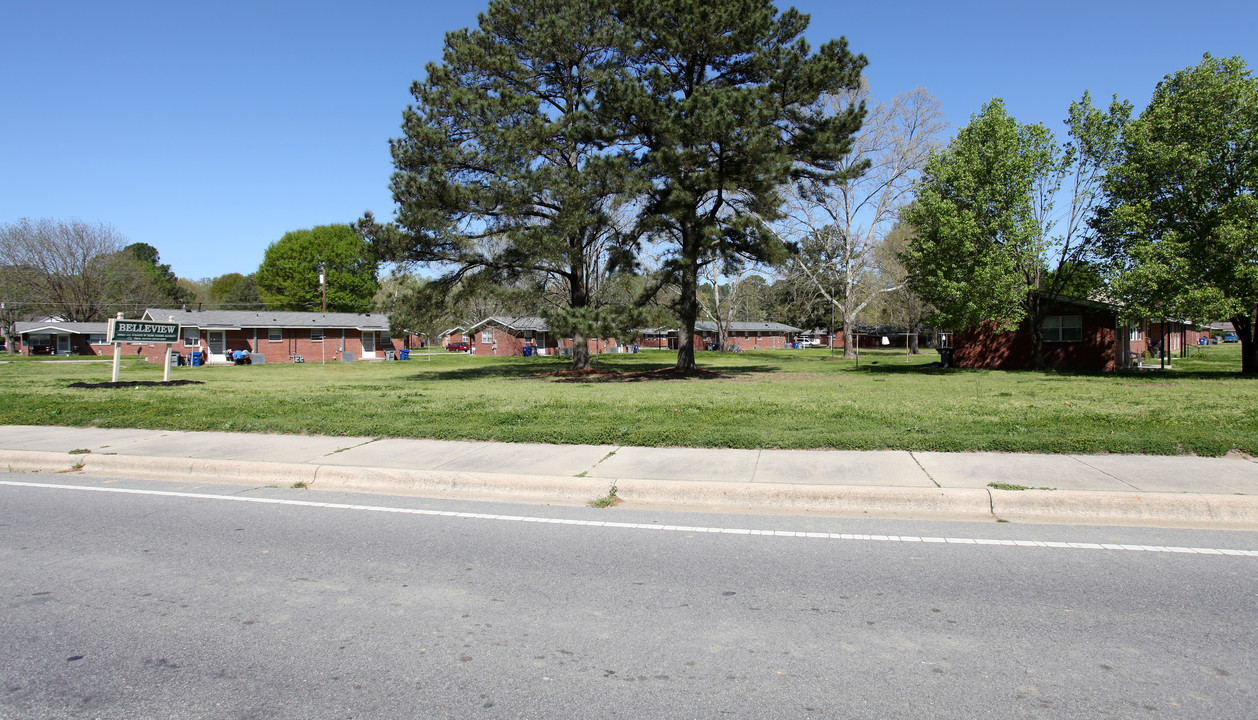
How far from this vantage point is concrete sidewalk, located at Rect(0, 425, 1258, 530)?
639 cm

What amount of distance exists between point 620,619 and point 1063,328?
1272 inches

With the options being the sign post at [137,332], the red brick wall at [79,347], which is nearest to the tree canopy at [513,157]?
the sign post at [137,332]

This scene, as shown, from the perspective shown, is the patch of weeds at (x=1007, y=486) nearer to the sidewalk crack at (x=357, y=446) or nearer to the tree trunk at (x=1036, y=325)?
the sidewalk crack at (x=357, y=446)

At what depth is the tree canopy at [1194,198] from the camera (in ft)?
70.3

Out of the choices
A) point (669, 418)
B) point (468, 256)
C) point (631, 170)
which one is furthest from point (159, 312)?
point (669, 418)

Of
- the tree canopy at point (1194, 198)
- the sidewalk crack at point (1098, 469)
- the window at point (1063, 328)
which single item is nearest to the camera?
the sidewalk crack at point (1098, 469)

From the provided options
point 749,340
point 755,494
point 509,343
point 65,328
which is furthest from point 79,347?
point 755,494

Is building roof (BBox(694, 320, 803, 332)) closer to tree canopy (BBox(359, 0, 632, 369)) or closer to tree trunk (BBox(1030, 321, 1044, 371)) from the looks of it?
tree trunk (BBox(1030, 321, 1044, 371))

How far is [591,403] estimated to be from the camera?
1391 centimetres

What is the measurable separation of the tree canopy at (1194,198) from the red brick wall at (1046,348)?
5390 mm

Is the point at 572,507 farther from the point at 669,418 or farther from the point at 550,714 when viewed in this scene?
the point at 669,418

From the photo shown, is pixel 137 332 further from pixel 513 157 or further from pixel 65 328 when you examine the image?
pixel 65 328

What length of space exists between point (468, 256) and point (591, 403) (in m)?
13.3

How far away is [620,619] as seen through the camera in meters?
4.11
